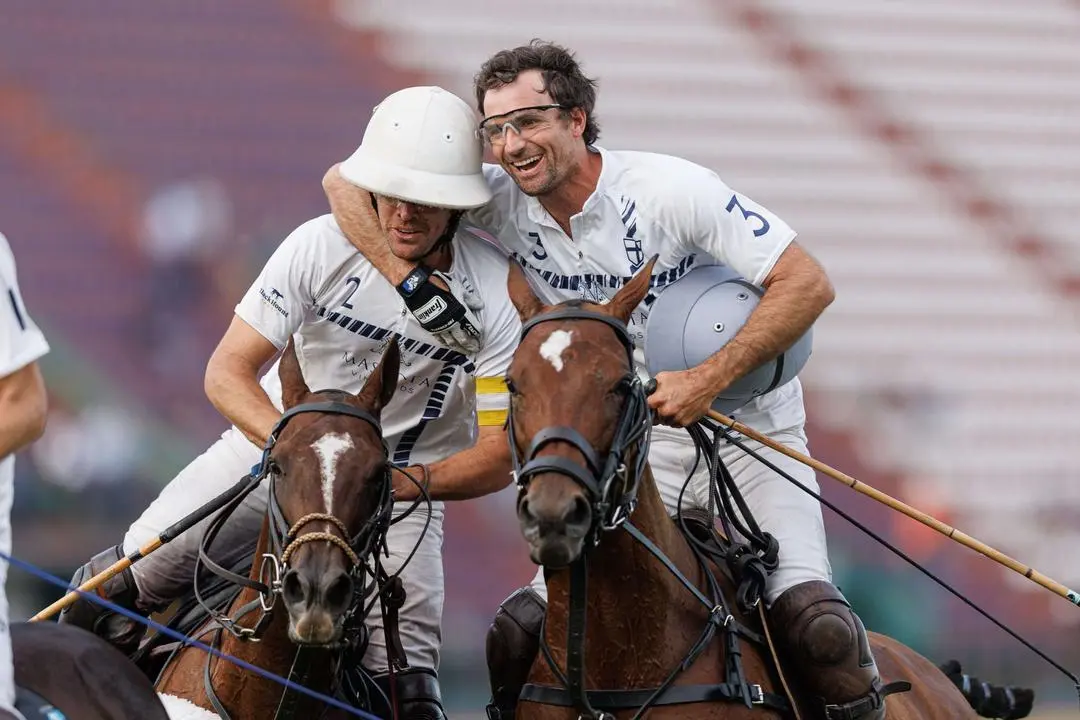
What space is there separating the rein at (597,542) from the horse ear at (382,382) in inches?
20.0

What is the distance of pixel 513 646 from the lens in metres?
4.05

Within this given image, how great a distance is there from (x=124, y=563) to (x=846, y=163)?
7.11 metres

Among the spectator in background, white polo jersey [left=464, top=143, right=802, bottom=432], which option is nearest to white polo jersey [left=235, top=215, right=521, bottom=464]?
white polo jersey [left=464, top=143, right=802, bottom=432]

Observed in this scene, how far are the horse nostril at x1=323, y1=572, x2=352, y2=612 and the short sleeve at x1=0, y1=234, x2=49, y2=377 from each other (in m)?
0.81

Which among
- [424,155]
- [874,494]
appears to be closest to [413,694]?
[874,494]

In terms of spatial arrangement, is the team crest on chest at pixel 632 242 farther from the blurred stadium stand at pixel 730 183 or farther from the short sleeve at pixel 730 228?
the blurred stadium stand at pixel 730 183

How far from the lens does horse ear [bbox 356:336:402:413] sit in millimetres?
3891

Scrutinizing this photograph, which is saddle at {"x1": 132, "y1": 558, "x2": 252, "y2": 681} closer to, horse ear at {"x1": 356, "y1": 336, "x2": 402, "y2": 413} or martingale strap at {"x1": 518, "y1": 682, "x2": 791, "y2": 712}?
horse ear at {"x1": 356, "y1": 336, "x2": 402, "y2": 413}

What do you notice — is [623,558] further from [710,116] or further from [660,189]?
[710,116]

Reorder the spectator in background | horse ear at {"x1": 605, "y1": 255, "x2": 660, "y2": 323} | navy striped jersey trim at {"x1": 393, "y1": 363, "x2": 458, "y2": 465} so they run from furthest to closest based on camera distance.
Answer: the spectator in background, navy striped jersey trim at {"x1": 393, "y1": 363, "x2": 458, "y2": 465}, horse ear at {"x1": 605, "y1": 255, "x2": 660, "y2": 323}

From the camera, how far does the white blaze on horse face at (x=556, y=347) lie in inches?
134

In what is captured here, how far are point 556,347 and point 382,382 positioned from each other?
66cm

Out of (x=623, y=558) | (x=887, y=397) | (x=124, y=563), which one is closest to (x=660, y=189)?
(x=623, y=558)

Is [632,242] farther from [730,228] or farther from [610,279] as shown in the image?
[730,228]
